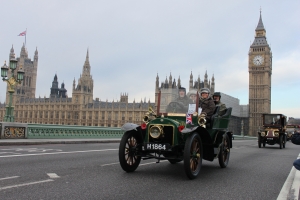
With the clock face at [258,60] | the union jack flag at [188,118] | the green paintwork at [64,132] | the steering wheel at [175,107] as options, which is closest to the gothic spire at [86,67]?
the clock face at [258,60]

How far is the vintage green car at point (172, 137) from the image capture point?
6.23 meters

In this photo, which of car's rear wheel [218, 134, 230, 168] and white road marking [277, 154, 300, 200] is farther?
car's rear wheel [218, 134, 230, 168]

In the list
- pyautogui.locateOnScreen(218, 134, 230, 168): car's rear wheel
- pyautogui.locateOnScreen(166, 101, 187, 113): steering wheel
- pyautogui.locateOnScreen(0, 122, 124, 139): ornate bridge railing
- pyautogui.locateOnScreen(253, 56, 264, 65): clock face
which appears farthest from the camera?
pyautogui.locateOnScreen(253, 56, 264, 65): clock face

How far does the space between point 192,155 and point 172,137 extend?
0.56 metres

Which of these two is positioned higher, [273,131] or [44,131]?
[273,131]

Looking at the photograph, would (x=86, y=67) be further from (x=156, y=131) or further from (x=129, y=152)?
(x=156, y=131)

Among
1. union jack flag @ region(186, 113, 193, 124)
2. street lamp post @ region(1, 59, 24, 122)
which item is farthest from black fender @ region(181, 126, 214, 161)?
street lamp post @ region(1, 59, 24, 122)

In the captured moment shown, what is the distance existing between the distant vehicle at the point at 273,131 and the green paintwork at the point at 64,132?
12264 millimetres

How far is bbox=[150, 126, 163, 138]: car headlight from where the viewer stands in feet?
20.4

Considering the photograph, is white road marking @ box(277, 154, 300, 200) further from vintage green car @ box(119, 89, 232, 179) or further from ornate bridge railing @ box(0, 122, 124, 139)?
ornate bridge railing @ box(0, 122, 124, 139)

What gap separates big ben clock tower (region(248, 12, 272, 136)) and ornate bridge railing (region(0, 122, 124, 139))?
294ft

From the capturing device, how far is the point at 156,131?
20.7 feet

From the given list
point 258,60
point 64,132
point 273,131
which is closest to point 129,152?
point 64,132

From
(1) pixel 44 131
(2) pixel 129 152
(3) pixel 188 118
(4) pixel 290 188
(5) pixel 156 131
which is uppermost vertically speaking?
(3) pixel 188 118
